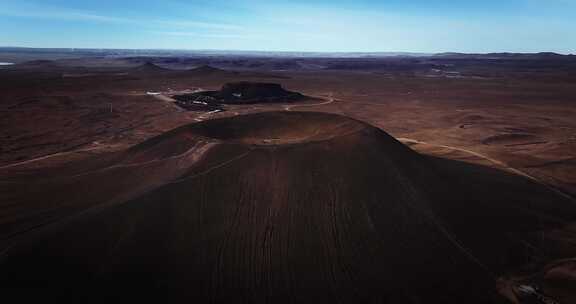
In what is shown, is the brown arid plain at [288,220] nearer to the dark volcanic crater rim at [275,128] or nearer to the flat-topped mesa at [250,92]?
the dark volcanic crater rim at [275,128]

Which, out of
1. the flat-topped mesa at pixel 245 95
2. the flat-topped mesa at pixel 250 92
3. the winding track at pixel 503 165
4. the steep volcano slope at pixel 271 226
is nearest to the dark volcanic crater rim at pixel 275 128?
the steep volcano slope at pixel 271 226

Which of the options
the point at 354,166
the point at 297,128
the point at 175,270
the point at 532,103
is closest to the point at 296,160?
the point at 354,166

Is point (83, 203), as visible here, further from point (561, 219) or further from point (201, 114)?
point (201, 114)

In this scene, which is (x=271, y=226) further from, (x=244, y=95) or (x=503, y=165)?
(x=244, y=95)

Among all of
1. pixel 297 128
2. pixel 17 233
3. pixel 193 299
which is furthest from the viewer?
pixel 297 128

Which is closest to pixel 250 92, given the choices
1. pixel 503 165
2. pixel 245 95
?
pixel 245 95

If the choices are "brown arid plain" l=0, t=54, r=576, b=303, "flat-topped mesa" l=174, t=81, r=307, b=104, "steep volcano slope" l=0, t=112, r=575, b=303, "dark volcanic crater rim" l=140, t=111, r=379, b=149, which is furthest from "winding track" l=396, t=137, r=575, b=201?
"flat-topped mesa" l=174, t=81, r=307, b=104

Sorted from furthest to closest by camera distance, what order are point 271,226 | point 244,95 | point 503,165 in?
point 244,95, point 503,165, point 271,226

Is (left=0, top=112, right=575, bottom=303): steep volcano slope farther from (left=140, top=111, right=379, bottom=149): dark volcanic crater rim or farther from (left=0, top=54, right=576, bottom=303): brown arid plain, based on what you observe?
(left=140, top=111, right=379, bottom=149): dark volcanic crater rim
